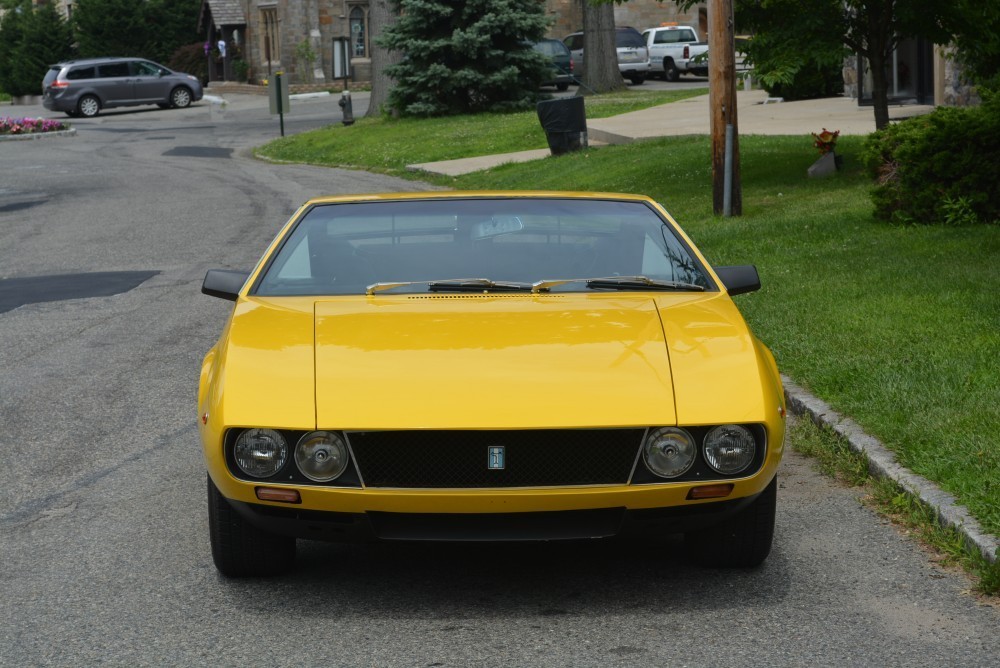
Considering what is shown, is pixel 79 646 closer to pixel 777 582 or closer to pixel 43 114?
pixel 777 582

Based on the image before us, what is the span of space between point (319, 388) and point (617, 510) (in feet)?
3.43

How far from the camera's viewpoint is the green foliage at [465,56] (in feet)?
109

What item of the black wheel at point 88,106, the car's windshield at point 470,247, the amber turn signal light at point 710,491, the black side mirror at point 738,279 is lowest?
the amber turn signal light at point 710,491

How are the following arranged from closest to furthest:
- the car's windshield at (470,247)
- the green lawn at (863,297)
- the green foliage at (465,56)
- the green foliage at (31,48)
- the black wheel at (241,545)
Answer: the black wheel at (241,545) → the car's windshield at (470,247) → the green lawn at (863,297) → the green foliage at (465,56) → the green foliage at (31,48)

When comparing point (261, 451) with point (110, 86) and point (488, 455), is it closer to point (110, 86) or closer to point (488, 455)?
point (488, 455)

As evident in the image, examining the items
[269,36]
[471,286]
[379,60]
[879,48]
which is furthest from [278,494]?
[269,36]

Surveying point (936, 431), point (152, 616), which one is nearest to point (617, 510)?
point (152, 616)

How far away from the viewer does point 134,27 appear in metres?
61.1

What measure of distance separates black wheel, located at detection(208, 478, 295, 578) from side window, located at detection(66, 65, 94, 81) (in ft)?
150

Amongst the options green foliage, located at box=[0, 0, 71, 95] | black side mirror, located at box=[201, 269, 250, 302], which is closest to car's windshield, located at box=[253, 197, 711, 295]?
black side mirror, located at box=[201, 269, 250, 302]

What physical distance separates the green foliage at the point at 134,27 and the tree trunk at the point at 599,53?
2552 cm

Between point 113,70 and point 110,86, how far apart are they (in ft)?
2.11

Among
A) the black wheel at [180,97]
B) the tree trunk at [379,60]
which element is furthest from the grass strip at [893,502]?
the black wheel at [180,97]

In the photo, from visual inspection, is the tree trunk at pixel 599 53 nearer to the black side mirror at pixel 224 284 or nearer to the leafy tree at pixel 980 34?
the leafy tree at pixel 980 34
